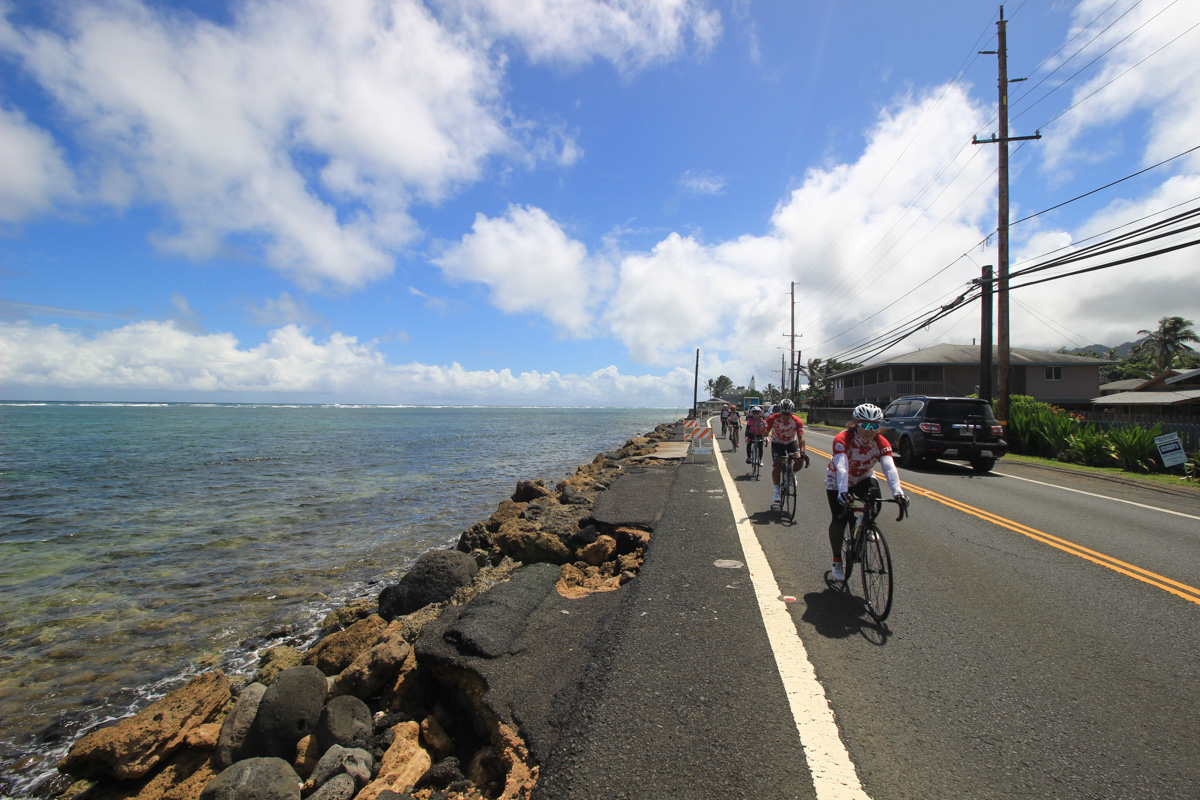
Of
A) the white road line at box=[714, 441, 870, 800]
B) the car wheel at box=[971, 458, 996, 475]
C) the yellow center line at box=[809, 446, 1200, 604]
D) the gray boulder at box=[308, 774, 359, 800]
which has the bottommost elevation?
the gray boulder at box=[308, 774, 359, 800]

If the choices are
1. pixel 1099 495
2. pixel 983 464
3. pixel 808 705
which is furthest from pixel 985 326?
pixel 808 705

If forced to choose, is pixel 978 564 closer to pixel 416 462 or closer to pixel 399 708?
pixel 399 708

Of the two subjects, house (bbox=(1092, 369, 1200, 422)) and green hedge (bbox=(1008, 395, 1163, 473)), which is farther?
house (bbox=(1092, 369, 1200, 422))

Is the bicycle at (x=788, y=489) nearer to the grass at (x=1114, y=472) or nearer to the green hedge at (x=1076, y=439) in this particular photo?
the grass at (x=1114, y=472)

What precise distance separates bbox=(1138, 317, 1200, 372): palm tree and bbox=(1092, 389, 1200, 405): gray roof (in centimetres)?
3497

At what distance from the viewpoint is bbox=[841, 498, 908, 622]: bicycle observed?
15.2 feet

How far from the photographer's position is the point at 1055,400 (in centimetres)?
3853

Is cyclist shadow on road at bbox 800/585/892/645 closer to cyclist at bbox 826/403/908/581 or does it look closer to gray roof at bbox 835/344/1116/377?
cyclist at bbox 826/403/908/581

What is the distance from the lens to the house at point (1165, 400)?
90.7ft

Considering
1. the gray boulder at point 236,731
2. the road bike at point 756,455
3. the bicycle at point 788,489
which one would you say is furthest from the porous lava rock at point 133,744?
the road bike at point 756,455

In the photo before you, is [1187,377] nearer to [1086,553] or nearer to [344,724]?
[1086,553]

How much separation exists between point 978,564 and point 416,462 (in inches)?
1014

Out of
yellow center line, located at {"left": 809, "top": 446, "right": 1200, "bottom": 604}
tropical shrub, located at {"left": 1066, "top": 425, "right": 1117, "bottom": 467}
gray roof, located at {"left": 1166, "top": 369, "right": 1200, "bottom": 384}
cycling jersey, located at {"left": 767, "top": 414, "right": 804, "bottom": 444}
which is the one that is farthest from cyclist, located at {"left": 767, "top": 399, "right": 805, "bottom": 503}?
gray roof, located at {"left": 1166, "top": 369, "right": 1200, "bottom": 384}

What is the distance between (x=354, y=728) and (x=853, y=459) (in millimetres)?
4531
